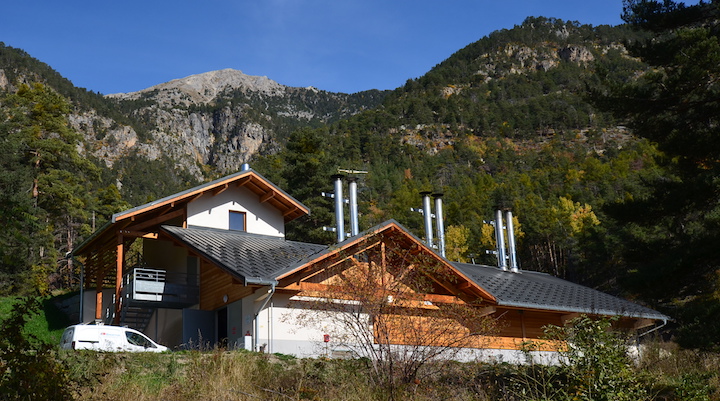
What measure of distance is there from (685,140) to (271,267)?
38.1ft

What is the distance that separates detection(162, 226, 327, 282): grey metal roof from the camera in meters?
19.5

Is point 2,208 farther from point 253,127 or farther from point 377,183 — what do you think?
point 253,127

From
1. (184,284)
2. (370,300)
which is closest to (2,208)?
(370,300)

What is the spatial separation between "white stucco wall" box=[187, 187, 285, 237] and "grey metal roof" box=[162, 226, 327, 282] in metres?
0.52

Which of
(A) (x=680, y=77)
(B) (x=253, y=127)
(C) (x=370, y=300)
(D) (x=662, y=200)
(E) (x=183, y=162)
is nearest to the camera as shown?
(C) (x=370, y=300)

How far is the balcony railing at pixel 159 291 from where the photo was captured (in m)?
22.7

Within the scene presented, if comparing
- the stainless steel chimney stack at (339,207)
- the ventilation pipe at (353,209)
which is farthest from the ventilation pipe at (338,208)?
the ventilation pipe at (353,209)

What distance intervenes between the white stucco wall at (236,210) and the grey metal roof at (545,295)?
765 cm

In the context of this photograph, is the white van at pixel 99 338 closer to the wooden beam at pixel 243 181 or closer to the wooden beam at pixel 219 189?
the wooden beam at pixel 219 189

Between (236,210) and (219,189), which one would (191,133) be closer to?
(236,210)

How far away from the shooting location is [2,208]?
6758mm

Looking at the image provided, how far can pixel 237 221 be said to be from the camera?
2702 centimetres

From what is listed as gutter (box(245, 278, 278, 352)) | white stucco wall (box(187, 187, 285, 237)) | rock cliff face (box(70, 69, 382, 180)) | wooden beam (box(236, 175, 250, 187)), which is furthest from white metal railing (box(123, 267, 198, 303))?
rock cliff face (box(70, 69, 382, 180))

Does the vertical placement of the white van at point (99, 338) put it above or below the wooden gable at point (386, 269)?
below
